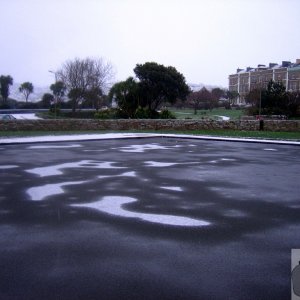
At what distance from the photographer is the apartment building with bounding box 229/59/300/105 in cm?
9338

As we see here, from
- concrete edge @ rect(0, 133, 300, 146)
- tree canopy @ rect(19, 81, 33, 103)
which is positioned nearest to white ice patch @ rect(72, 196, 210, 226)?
concrete edge @ rect(0, 133, 300, 146)

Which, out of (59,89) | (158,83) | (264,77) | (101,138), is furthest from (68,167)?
(264,77)

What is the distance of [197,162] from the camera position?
13.3m

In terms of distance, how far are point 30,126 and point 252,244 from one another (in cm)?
2363

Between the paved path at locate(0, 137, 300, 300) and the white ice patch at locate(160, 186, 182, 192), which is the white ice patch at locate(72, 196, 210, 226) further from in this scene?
the white ice patch at locate(160, 186, 182, 192)

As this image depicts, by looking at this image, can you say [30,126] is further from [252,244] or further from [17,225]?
[252,244]

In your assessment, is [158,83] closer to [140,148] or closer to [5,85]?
[140,148]

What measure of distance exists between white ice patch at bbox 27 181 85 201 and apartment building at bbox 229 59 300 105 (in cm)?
7677

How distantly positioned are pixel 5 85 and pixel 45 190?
6187 centimetres

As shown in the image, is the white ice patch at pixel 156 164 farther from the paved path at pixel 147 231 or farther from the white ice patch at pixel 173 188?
the white ice patch at pixel 173 188

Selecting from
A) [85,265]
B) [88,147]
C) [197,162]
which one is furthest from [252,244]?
[88,147]

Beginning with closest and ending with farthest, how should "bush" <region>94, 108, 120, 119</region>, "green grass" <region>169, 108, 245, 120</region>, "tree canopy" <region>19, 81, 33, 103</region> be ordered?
"bush" <region>94, 108, 120, 119</region>
"green grass" <region>169, 108, 245, 120</region>
"tree canopy" <region>19, 81, 33, 103</region>

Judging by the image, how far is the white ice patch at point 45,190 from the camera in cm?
814

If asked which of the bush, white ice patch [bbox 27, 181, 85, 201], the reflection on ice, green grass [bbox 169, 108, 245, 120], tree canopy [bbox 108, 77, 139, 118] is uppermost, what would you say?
tree canopy [bbox 108, 77, 139, 118]
